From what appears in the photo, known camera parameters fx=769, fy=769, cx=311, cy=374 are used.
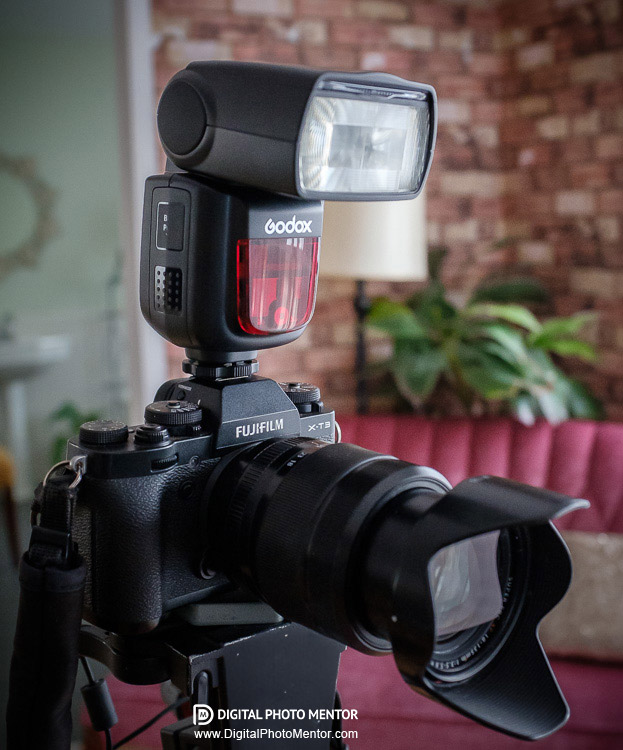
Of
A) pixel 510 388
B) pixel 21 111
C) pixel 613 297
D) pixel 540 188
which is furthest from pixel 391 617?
pixel 21 111

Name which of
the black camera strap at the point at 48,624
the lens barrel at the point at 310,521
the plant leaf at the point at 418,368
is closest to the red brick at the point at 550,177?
the plant leaf at the point at 418,368

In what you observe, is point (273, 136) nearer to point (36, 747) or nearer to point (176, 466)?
point (176, 466)

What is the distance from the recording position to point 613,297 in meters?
2.30

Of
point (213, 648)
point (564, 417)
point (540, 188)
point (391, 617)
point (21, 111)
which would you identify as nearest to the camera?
point (391, 617)

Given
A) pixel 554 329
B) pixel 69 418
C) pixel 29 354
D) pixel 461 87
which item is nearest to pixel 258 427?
pixel 554 329

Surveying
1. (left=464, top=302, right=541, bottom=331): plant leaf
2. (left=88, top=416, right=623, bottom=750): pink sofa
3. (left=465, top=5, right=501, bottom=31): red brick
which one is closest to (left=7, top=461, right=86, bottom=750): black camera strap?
(left=88, top=416, right=623, bottom=750): pink sofa

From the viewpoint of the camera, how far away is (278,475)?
0.72m

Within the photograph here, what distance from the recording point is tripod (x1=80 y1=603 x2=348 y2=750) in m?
0.71

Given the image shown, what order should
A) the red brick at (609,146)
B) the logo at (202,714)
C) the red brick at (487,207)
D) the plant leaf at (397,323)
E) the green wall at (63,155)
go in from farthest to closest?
the green wall at (63,155)
the red brick at (487,207)
the red brick at (609,146)
the plant leaf at (397,323)
the logo at (202,714)

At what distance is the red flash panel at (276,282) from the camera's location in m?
0.73

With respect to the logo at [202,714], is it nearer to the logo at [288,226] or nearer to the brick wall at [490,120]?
the logo at [288,226]

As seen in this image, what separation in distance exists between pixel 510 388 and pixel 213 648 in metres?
1.45

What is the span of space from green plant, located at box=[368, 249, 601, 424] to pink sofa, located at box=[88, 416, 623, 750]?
91mm

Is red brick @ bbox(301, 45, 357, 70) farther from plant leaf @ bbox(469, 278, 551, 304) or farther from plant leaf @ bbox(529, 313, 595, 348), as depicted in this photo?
plant leaf @ bbox(529, 313, 595, 348)
